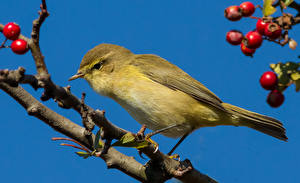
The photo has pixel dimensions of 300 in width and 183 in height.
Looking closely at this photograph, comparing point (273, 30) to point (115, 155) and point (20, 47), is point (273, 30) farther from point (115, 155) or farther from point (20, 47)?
point (115, 155)

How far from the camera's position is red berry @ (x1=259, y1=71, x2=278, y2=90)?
6.08ft

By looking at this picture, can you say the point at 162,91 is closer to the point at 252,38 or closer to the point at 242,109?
the point at 242,109

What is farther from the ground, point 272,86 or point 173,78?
point 173,78

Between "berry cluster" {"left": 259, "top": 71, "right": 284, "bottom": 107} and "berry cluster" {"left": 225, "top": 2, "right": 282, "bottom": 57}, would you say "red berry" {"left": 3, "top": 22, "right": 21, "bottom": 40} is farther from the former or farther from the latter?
"berry cluster" {"left": 259, "top": 71, "right": 284, "bottom": 107}

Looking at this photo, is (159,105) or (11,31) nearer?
(11,31)

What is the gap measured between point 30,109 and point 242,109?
97.6 inches

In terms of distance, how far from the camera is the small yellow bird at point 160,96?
12.4 feet

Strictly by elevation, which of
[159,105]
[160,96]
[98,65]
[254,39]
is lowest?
[254,39]

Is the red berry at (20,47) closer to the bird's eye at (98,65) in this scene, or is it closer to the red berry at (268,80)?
the red berry at (268,80)

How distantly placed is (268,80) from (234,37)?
304 millimetres

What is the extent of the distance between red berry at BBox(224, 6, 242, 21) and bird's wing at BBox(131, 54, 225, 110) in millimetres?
2068

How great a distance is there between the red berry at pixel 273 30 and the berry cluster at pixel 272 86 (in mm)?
202

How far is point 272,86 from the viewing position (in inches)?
73.7

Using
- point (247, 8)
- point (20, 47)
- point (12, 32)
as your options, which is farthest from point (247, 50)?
point (12, 32)
